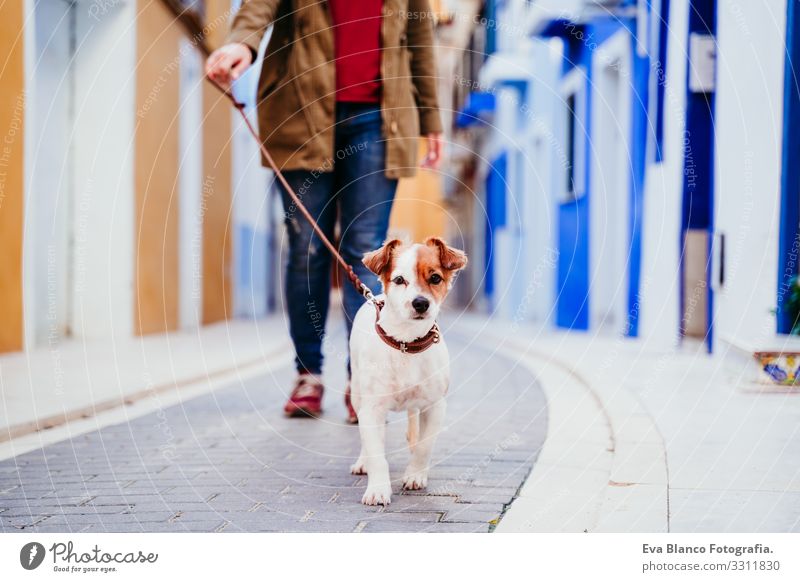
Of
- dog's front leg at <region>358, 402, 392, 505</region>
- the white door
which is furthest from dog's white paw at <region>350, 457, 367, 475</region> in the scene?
the white door

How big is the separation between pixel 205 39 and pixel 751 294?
25.9ft

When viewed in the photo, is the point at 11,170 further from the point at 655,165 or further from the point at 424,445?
the point at 655,165

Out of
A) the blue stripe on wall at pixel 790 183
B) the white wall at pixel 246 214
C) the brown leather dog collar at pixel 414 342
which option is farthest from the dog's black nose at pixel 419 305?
the white wall at pixel 246 214

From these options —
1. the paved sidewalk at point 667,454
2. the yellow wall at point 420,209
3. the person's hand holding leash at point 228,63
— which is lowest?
the paved sidewalk at point 667,454

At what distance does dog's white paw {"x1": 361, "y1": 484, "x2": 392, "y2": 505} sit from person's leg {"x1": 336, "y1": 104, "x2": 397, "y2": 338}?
3.63 ft

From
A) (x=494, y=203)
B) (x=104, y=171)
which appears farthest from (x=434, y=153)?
(x=494, y=203)

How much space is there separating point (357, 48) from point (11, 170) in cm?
332

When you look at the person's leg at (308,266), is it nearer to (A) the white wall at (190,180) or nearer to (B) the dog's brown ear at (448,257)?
(B) the dog's brown ear at (448,257)

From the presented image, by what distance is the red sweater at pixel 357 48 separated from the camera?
3742 millimetres

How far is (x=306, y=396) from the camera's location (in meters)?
4.10

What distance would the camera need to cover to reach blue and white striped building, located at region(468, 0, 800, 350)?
192 inches

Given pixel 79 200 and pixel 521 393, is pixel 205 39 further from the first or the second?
pixel 521 393

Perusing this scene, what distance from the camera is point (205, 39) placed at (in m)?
11.2
